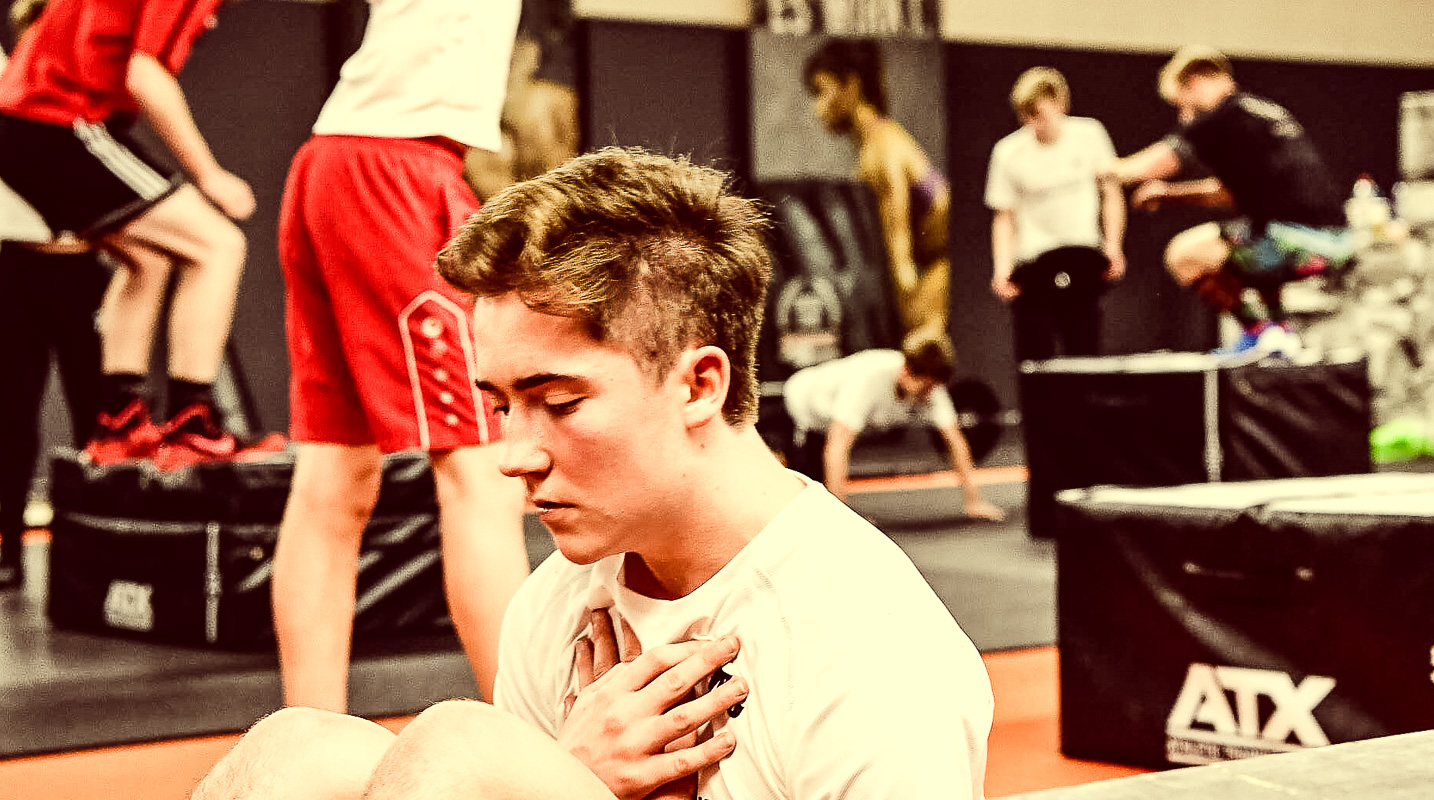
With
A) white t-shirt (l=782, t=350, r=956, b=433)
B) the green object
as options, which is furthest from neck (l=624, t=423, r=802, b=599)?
Result: the green object

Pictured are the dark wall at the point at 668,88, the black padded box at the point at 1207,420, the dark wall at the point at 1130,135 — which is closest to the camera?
the black padded box at the point at 1207,420

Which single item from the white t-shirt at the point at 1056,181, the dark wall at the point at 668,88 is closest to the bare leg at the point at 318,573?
the white t-shirt at the point at 1056,181

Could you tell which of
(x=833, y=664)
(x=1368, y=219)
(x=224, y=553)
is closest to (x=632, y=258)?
(x=833, y=664)

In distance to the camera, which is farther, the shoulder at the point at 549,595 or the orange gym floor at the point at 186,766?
the orange gym floor at the point at 186,766

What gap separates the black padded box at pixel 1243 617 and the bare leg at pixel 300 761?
4.43ft

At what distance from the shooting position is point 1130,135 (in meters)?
8.24

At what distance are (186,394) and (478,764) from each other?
2.64m

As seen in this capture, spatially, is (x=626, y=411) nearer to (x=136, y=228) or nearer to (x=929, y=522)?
(x=136, y=228)

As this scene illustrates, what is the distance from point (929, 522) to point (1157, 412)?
0.99 metres

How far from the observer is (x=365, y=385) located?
1821 millimetres

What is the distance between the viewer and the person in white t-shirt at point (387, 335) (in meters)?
1.78

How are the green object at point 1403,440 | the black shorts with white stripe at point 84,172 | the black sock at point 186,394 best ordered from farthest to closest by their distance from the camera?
the green object at point 1403,440 < the black shorts with white stripe at point 84,172 < the black sock at point 186,394

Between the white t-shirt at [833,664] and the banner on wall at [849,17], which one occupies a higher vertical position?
the banner on wall at [849,17]

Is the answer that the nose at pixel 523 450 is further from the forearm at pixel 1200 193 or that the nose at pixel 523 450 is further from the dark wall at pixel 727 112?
the forearm at pixel 1200 193
